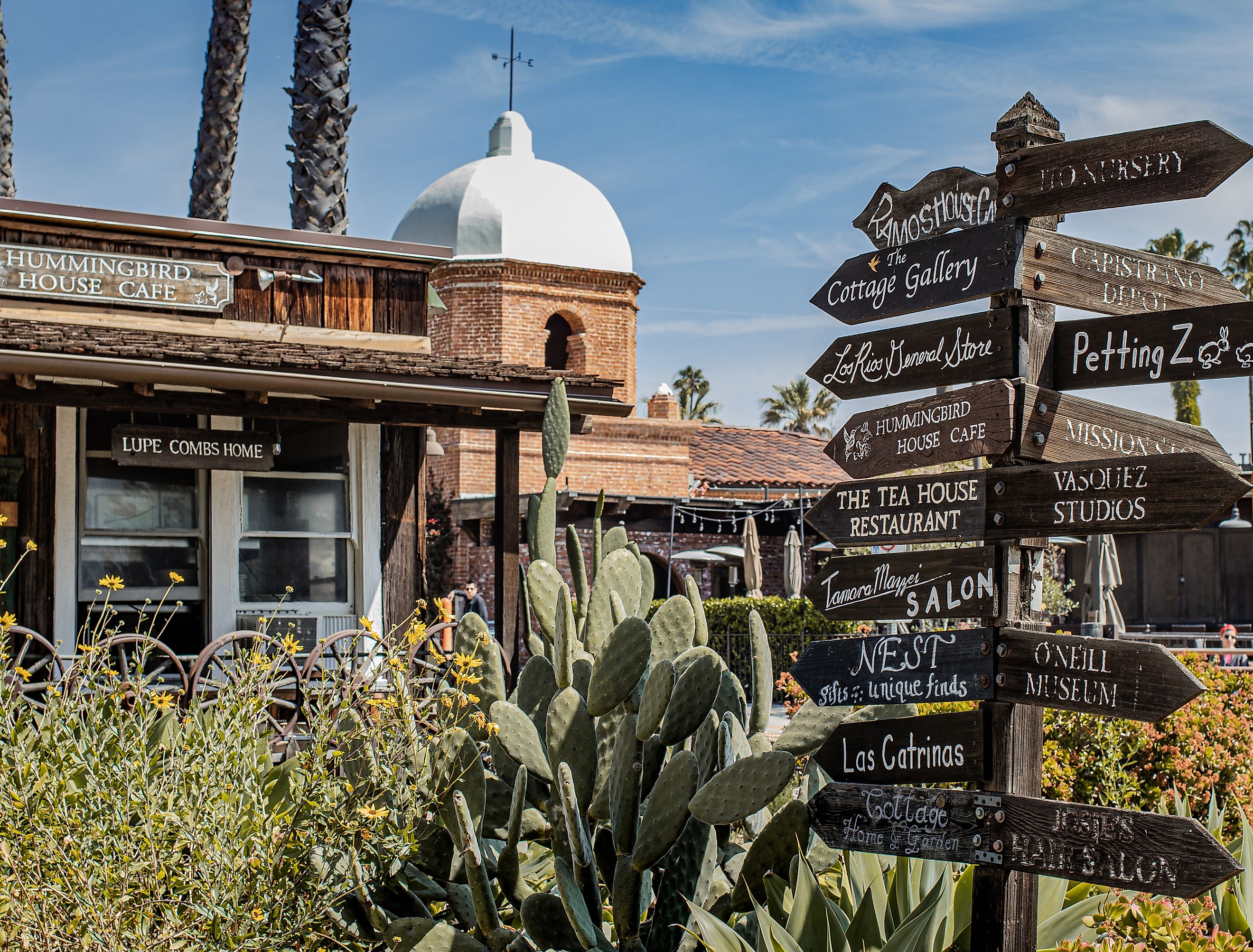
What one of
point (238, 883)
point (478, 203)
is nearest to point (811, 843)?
point (238, 883)

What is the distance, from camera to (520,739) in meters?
4.18

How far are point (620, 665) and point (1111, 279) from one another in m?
1.94

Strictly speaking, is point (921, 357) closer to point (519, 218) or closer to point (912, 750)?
point (912, 750)

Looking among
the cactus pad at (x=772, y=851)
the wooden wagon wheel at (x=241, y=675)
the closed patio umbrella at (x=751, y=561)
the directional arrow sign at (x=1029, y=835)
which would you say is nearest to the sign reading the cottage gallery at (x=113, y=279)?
the wooden wagon wheel at (x=241, y=675)

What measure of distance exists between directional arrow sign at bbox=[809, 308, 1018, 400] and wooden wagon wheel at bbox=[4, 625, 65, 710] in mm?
2844

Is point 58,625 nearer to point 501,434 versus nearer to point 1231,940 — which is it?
point 501,434

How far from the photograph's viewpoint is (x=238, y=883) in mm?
3258

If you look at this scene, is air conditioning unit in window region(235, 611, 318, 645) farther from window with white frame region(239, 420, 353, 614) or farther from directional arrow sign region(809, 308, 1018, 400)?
directional arrow sign region(809, 308, 1018, 400)

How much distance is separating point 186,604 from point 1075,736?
6.60 m

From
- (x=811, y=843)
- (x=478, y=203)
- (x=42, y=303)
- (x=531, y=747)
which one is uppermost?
(x=478, y=203)

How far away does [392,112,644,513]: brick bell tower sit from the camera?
24.0 meters

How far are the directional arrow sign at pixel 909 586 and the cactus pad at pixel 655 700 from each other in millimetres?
575

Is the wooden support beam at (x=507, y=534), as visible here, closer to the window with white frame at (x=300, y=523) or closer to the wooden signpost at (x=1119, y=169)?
the window with white frame at (x=300, y=523)

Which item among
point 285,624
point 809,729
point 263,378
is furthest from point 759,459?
point 809,729
